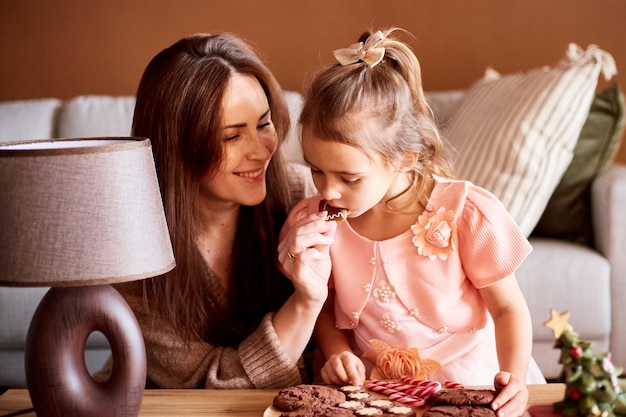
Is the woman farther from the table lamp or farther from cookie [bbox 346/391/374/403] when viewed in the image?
the table lamp

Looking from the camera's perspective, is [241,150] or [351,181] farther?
[241,150]

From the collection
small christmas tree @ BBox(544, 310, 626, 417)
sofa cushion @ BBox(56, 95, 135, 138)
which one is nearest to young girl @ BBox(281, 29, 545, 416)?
small christmas tree @ BBox(544, 310, 626, 417)

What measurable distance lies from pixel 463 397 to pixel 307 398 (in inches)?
9.6

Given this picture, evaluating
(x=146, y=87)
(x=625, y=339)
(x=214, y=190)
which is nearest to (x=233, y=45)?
(x=146, y=87)

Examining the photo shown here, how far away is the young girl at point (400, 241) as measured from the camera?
157cm

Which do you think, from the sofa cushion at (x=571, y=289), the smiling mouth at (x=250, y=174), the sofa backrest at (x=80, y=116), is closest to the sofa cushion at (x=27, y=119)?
the sofa backrest at (x=80, y=116)

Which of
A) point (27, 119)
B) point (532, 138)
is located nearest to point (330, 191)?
point (532, 138)

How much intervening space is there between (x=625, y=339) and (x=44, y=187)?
2095 mm

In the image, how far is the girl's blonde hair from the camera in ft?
5.12

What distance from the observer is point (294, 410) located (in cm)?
133

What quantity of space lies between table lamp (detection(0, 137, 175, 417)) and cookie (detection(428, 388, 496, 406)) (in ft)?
1.54

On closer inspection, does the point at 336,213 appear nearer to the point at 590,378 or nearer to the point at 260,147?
the point at 260,147

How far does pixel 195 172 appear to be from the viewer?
1816 mm

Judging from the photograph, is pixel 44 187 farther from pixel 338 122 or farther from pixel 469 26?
pixel 469 26
